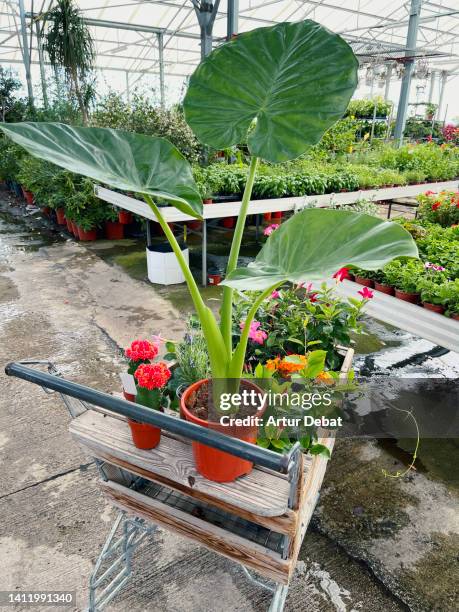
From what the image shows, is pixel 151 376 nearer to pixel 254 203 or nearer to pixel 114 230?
pixel 254 203

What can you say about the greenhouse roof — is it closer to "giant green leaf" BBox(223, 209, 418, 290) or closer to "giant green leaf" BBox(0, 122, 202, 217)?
"giant green leaf" BBox(0, 122, 202, 217)

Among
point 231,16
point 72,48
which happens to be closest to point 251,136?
point 231,16

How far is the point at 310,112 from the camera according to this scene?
116 centimetres

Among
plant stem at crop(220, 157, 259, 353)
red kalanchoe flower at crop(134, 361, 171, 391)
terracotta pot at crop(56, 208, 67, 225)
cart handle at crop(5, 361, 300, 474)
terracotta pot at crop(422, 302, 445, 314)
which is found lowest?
terracotta pot at crop(56, 208, 67, 225)

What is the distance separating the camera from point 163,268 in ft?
14.0

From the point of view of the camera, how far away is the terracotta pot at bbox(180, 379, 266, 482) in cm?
107

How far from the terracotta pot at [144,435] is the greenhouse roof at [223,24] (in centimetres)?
1000

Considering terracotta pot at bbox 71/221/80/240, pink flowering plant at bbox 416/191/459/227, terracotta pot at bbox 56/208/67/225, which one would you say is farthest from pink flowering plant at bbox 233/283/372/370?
terracotta pot at bbox 56/208/67/225

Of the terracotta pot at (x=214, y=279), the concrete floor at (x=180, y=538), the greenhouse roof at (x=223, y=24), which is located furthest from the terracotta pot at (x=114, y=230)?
the greenhouse roof at (x=223, y=24)

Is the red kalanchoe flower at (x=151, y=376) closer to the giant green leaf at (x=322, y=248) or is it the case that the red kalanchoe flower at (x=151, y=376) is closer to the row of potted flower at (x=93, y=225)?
the giant green leaf at (x=322, y=248)

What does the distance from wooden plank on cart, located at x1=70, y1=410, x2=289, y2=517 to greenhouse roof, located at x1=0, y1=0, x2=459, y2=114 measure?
998 centimetres

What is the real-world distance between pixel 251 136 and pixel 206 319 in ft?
1.70

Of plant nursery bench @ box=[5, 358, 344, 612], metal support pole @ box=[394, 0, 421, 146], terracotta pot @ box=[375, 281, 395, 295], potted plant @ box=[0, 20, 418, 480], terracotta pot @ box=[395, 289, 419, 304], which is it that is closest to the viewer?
plant nursery bench @ box=[5, 358, 344, 612]

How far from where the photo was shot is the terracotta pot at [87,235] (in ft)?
19.3
